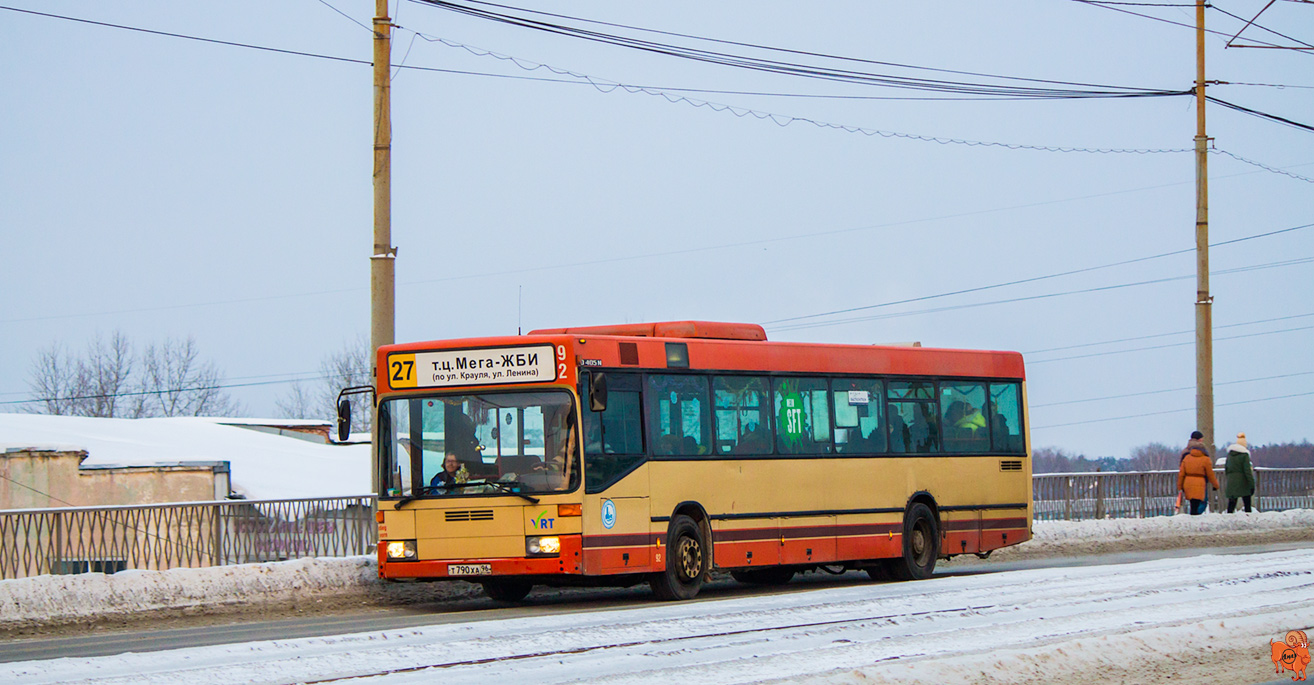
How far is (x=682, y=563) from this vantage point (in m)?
A: 17.0

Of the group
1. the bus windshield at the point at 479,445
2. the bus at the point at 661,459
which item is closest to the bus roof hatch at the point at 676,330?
the bus at the point at 661,459

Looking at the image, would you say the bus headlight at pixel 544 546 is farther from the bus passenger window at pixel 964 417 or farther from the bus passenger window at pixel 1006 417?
the bus passenger window at pixel 1006 417

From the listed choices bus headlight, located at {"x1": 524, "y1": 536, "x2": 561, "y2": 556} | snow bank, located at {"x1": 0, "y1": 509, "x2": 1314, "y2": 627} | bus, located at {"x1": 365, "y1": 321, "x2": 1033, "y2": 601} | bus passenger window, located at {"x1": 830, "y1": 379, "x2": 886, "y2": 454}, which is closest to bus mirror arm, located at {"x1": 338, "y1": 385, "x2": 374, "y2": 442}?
bus, located at {"x1": 365, "y1": 321, "x2": 1033, "y2": 601}

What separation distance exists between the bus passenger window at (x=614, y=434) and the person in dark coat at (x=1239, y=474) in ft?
62.9

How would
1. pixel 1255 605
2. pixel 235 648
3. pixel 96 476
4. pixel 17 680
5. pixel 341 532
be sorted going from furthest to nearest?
pixel 96 476 → pixel 341 532 → pixel 1255 605 → pixel 235 648 → pixel 17 680

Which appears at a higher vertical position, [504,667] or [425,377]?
[425,377]

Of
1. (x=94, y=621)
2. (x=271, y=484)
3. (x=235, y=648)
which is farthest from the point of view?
(x=271, y=484)

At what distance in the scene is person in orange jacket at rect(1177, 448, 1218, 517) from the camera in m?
30.2

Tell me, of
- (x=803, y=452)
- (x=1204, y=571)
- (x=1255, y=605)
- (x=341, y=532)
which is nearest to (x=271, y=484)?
(x=341, y=532)

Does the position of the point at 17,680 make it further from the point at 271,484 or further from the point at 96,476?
the point at 271,484

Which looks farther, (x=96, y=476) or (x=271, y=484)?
(x=271, y=484)

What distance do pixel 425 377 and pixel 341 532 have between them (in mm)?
3925

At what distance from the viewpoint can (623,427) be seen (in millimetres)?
16562

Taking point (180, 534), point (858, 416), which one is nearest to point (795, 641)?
point (858, 416)
